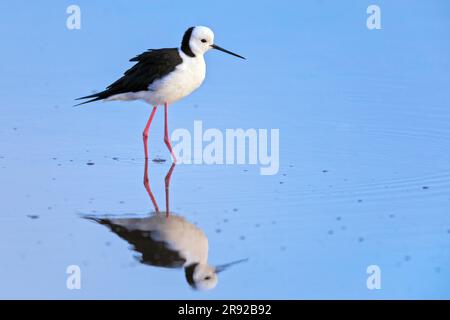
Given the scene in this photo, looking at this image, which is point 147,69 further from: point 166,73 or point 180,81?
point 180,81

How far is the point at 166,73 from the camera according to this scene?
864 centimetres

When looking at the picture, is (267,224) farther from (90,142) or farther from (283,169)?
(90,142)

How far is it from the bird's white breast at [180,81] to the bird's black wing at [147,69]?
5cm

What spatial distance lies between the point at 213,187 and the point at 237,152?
1028 mm

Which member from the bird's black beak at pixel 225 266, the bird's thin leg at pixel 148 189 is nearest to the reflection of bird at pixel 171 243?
the bird's black beak at pixel 225 266

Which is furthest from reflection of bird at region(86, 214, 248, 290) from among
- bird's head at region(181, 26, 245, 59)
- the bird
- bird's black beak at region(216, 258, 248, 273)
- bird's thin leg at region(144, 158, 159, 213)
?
bird's head at region(181, 26, 245, 59)

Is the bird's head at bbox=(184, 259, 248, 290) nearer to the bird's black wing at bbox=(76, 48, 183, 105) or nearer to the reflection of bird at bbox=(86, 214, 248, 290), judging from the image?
the reflection of bird at bbox=(86, 214, 248, 290)

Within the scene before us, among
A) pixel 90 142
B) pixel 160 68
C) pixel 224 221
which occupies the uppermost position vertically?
pixel 160 68

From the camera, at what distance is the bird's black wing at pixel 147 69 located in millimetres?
8648

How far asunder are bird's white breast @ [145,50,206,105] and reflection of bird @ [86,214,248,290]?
1.90 meters

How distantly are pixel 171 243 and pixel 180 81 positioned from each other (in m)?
2.51
